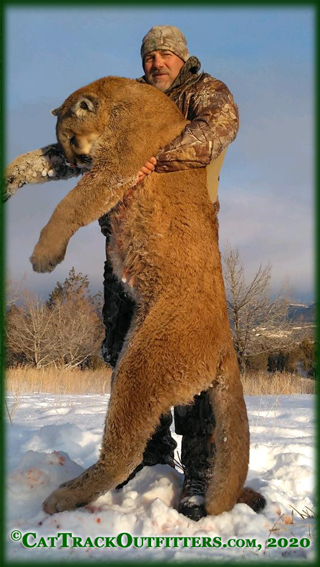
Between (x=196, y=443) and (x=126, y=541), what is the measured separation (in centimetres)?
104

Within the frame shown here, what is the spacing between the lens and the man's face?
155 inches

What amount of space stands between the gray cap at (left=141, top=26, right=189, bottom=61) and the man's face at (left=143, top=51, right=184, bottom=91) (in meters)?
0.04

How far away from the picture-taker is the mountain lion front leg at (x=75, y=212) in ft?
10.4

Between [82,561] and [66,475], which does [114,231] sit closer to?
[66,475]

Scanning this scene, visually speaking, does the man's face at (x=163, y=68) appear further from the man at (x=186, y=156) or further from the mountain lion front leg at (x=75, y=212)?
the mountain lion front leg at (x=75, y=212)

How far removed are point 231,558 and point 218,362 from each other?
1.09 metres

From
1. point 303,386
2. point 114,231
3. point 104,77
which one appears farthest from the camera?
point 303,386

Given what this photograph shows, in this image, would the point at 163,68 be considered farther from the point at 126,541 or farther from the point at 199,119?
the point at 126,541

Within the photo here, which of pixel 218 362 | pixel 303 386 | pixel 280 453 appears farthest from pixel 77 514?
pixel 303 386

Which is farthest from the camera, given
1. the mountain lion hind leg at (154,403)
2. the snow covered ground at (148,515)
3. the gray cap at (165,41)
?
the gray cap at (165,41)

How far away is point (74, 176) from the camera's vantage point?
381cm

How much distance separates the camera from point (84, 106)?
3461 mm

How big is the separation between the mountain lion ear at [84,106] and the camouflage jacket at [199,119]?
2.09 feet

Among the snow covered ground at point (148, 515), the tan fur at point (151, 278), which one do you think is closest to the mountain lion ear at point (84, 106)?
the tan fur at point (151, 278)
